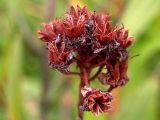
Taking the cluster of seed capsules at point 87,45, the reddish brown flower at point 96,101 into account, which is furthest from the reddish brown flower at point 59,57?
the reddish brown flower at point 96,101

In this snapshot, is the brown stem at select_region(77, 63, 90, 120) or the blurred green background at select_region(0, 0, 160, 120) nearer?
the brown stem at select_region(77, 63, 90, 120)

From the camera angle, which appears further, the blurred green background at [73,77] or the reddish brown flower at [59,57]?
the blurred green background at [73,77]

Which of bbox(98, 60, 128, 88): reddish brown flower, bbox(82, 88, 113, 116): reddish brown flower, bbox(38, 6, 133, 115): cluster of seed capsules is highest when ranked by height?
bbox(38, 6, 133, 115): cluster of seed capsules

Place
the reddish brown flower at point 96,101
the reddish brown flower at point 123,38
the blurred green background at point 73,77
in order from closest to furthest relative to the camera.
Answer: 1. the reddish brown flower at point 96,101
2. the reddish brown flower at point 123,38
3. the blurred green background at point 73,77

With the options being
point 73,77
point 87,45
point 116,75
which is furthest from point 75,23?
point 73,77

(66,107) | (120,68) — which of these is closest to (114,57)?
(120,68)

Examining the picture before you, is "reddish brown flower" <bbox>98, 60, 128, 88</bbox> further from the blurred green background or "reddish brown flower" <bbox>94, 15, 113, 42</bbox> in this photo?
the blurred green background

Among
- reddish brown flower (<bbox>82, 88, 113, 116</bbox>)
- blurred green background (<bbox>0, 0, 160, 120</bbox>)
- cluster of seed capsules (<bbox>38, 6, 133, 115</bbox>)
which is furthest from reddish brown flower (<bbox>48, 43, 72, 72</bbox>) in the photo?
blurred green background (<bbox>0, 0, 160, 120</bbox>)

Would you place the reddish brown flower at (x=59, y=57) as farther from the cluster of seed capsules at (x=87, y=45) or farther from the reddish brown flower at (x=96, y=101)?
the reddish brown flower at (x=96, y=101)
